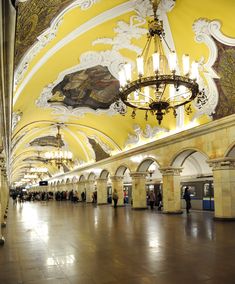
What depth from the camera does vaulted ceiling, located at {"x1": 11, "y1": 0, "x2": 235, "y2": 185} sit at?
22.4 feet

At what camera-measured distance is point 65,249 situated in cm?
653

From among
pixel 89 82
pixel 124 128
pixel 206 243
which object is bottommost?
pixel 206 243

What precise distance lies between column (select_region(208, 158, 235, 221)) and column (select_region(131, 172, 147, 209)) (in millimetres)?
6874

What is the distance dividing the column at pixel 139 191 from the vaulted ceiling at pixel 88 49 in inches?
93.3

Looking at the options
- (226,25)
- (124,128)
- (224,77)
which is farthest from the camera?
(124,128)

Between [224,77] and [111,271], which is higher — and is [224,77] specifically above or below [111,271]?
above

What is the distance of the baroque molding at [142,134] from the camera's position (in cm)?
1576

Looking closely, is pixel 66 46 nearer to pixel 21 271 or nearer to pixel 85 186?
pixel 21 271

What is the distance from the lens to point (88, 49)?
1002 centimetres

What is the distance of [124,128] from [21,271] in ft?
43.8

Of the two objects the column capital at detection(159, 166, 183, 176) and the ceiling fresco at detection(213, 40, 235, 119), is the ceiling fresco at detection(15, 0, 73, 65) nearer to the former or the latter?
the ceiling fresco at detection(213, 40, 235, 119)

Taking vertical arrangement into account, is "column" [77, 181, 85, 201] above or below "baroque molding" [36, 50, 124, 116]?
below

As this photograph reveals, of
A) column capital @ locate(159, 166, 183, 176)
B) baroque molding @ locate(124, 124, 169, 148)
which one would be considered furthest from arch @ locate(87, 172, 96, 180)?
column capital @ locate(159, 166, 183, 176)

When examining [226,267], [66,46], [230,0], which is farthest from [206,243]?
[66,46]
